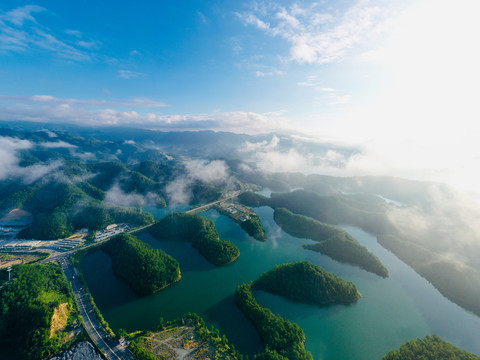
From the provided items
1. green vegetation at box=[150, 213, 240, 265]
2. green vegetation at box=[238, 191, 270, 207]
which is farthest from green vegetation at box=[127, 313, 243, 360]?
green vegetation at box=[238, 191, 270, 207]

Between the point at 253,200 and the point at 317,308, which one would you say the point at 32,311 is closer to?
the point at 317,308

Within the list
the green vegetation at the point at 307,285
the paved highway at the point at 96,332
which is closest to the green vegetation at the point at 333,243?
the green vegetation at the point at 307,285

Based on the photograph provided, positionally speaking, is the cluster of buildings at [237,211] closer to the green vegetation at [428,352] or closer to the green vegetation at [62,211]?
the green vegetation at [62,211]

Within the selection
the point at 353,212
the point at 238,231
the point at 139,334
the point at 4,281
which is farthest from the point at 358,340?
the point at 4,281

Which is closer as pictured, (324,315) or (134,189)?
(324,315)

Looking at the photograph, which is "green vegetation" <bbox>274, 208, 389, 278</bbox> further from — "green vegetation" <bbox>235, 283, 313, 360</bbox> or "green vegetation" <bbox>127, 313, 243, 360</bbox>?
"green vegetation" <bbox>127, 313, 243, 360</bbox>

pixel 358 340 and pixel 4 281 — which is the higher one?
pixel 4 281

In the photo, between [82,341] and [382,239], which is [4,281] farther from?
[382,239]

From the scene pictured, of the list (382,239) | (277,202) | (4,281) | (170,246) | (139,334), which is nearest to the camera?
(139,334)
